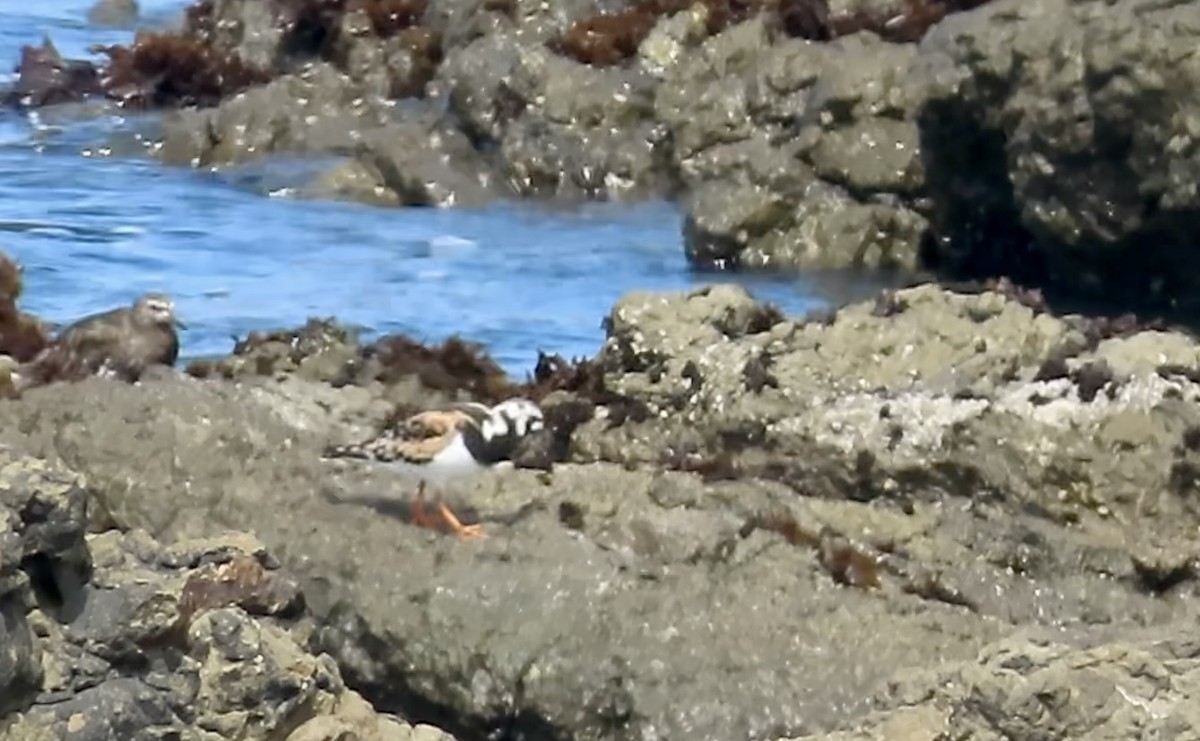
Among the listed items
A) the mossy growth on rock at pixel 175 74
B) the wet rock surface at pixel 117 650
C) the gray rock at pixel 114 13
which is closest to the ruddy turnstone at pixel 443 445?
the wet rock surface at pixel 117 650

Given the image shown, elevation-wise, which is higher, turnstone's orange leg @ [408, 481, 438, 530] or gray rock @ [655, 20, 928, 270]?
turnstone's orange leg @ [408, 481, 438, 530]

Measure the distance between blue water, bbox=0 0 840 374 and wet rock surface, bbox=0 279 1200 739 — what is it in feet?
7.94

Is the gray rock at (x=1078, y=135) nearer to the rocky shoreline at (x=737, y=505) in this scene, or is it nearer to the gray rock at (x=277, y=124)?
the rocky shoreline at (x=737, y=505)

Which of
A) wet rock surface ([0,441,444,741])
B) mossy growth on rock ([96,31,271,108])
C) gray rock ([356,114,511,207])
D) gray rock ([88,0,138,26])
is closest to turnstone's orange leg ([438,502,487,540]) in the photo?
wet rock surface ([0,441,444,741])

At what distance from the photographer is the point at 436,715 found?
5.57m

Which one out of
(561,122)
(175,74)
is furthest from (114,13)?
(561,122)

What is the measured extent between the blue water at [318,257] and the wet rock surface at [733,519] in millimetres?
2420

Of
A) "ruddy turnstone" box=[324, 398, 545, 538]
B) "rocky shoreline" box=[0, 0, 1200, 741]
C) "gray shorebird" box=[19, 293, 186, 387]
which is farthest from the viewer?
"gray shorebird" box=[19, 293, 186, 387]

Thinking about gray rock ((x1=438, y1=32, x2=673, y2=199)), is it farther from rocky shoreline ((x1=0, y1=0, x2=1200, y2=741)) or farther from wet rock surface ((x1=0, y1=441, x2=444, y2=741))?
wet rock surface ((x1=0, y1=441, x2=444, y2=741))

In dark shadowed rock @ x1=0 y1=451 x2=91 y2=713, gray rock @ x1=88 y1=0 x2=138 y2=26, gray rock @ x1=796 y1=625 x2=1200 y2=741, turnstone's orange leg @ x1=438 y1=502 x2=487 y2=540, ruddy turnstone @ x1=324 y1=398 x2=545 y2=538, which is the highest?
dark shadowed rock @ x1=0 y1=451 x2=91 y2=713

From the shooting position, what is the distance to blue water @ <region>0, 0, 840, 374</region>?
1118 centimetres

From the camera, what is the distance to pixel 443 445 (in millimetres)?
6781

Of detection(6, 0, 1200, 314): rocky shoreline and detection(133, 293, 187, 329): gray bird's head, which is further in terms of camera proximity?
detection(6, 0, 1200, 314): rocky shoreline

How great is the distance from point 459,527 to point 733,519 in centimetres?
84
